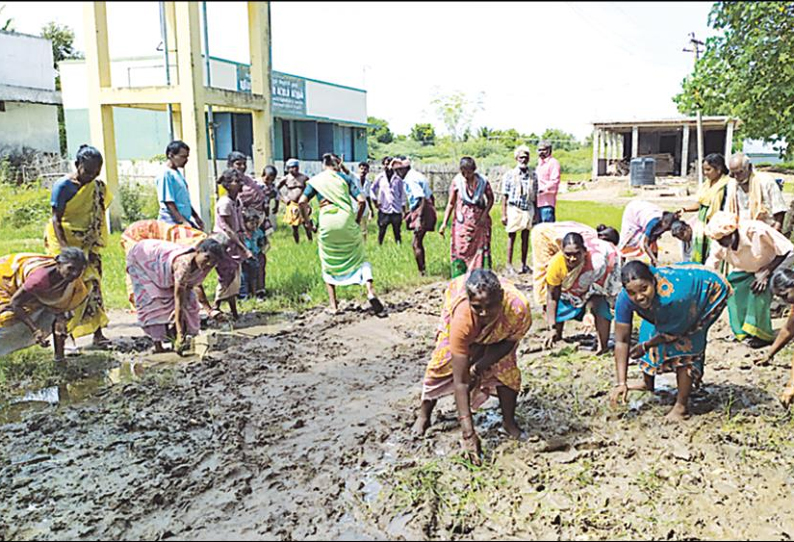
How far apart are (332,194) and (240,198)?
1.18 meters

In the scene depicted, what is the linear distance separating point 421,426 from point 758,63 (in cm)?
639

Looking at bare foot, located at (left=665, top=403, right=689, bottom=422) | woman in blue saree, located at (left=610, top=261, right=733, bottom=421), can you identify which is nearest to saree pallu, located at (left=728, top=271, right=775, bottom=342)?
woman in blue saree, located at (left=610, top=261, right=733, bottom=421)

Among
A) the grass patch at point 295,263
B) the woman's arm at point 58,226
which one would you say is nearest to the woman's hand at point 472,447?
the woman's arm at point 58,226

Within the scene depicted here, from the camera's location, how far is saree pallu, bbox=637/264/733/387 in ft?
13.8

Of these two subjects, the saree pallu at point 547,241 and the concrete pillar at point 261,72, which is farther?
the concrete pillar at point 261,72

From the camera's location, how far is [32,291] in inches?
202

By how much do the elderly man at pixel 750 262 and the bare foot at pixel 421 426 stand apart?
2.99 meters

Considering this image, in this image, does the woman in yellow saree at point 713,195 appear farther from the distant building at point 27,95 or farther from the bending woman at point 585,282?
the distant building at point 27,95

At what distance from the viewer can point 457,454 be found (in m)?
3.90

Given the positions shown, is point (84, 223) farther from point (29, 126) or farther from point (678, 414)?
point (29, 126)

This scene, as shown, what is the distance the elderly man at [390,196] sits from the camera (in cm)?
1096

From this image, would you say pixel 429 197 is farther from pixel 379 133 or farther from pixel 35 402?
pixel 379 133

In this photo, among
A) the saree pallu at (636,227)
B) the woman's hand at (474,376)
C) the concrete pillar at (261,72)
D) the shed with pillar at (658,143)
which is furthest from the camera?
the shed with pillar at (658,143)

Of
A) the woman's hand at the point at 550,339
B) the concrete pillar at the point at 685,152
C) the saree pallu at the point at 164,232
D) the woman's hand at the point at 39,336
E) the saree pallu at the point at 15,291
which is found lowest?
the woman's hand at the point at 550,339
